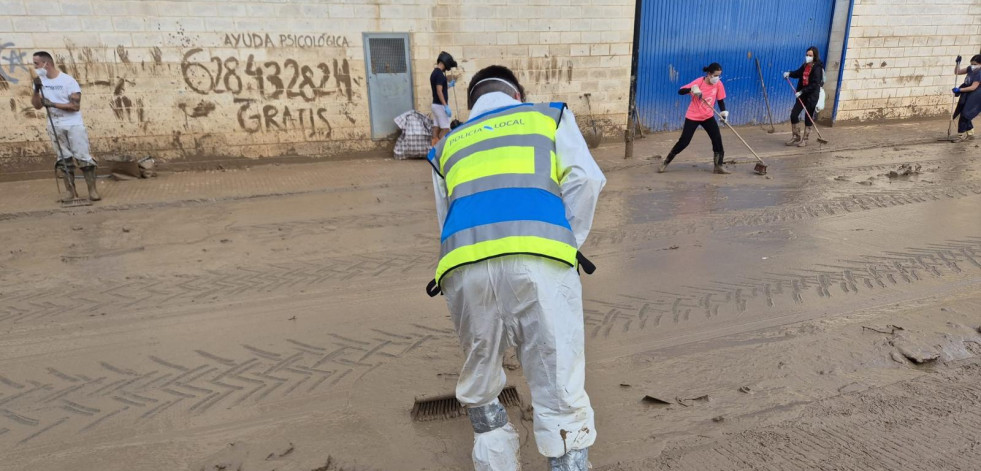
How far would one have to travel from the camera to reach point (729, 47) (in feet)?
41.4

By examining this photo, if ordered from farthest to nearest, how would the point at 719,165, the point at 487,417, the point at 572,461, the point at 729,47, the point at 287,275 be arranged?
1. the point at 729,47
2. the point at 719,165
3. the point at 287,275
4. the point at 487,417
5. the point at 572,461

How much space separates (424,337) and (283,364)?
34.1 inches

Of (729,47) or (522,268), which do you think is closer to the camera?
(522,268)

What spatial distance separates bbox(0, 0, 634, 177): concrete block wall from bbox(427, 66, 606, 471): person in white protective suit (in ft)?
25.6

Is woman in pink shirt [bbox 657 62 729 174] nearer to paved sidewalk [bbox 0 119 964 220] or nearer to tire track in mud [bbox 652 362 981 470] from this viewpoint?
paved sidewalk [bbox 0 119 964 220]

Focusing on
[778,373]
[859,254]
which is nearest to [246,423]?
[778,373]

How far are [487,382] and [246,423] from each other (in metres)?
1.47

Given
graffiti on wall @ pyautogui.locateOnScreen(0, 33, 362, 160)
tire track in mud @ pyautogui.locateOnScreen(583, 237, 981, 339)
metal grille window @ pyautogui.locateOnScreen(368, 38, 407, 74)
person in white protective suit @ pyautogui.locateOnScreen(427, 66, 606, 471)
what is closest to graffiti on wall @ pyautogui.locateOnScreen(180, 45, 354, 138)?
graffiti on wall @ pyautogui.locateOnScreen(0, 33, 362, 160)

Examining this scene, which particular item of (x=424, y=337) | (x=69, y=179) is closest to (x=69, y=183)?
(x=69, y=179)

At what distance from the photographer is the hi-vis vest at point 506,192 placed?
2.17 metres

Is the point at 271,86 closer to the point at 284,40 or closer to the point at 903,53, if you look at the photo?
the point at 284,40

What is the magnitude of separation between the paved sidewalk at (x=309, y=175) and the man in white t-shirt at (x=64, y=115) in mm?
397

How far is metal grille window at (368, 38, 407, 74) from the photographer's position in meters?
9.74

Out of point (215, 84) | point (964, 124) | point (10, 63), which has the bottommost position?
point (964, 124)
